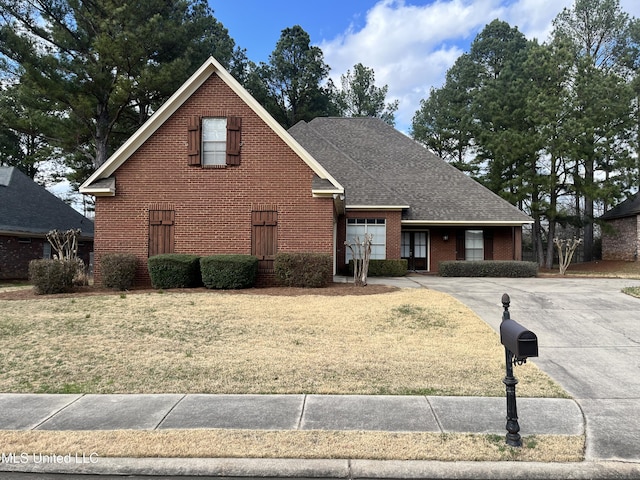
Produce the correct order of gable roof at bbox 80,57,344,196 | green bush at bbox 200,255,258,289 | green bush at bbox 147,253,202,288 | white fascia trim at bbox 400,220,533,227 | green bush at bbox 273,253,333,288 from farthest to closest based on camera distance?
white fascia trim at bbox 400,220,533,227
gable roof at bbox 80,57,344,196
green bush at bbox 273,253,333,288
green bush at bbox 147,253,202,288
green bush at bbox 200,255,258,289

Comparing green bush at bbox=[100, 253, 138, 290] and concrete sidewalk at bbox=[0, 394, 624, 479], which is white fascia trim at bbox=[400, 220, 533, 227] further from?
concrete sidewalk at bbox=[0, 394, 624, 479]

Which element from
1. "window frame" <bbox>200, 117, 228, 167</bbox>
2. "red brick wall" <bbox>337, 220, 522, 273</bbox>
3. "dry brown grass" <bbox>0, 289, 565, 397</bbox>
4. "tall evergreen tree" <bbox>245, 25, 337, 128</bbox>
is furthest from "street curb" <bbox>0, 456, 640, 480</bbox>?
"tall evergreen tree" <bbox>245, 25, 337, 128</bbox>

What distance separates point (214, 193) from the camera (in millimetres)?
14141

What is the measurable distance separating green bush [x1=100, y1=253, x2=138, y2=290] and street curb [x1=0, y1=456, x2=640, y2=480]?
9882mm

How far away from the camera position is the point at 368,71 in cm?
4291

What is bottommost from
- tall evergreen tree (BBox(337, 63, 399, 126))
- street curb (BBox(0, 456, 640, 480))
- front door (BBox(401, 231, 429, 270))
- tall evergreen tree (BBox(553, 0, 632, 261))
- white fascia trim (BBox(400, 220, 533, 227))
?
street curb (BBox(0, 456, 640, 480))

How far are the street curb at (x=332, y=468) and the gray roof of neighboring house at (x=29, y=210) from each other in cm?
2152

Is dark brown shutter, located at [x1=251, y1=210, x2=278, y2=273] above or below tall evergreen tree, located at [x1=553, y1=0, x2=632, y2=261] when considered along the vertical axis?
below

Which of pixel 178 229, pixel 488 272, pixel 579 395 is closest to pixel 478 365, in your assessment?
pixel 579 395

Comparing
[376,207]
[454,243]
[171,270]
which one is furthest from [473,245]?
[171,270]

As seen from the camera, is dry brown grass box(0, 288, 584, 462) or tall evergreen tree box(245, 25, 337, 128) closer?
dry brown grass box(0, 288, 584, 462)

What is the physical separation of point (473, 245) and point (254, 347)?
16.8m

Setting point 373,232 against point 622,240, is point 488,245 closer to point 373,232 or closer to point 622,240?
point 373,232

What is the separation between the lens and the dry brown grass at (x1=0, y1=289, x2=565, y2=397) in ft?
18.9
